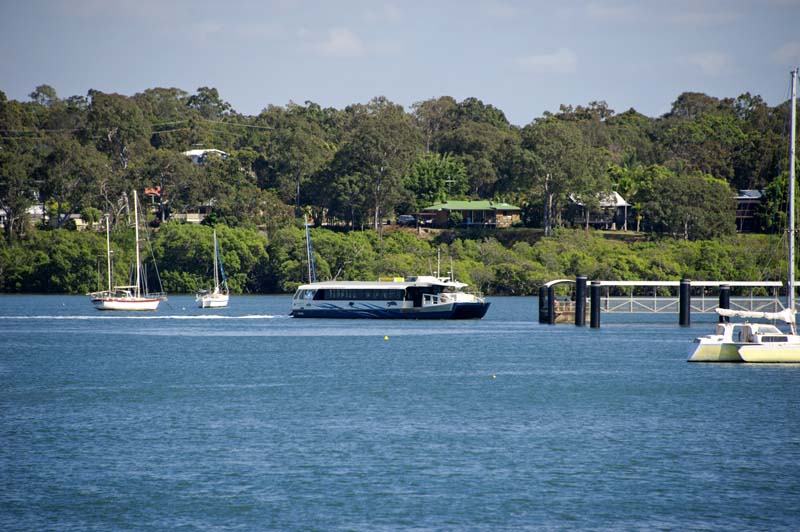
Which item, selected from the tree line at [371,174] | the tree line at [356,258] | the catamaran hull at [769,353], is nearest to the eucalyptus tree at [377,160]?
the tree line at [371,174]

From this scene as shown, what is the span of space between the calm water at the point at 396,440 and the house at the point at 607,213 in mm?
94597

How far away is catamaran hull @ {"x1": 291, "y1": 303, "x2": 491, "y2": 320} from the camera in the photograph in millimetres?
105375

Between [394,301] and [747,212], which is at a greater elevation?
[747,212]

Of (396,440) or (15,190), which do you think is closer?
(396,440)

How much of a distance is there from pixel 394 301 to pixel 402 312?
1.27 m

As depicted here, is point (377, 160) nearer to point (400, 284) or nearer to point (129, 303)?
point (129, 303)

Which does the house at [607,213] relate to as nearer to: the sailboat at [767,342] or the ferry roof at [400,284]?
the ferry roof at [400,284]

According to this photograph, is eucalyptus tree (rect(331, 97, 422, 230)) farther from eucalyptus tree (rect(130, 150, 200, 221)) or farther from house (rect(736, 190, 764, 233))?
house (rect(736, 190, 764, 233))

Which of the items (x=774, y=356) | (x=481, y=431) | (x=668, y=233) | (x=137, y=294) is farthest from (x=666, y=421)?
(x=668, y=233)

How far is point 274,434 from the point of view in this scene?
42406 millimetres

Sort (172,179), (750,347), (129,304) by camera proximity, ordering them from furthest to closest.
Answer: (172,179) < (129,304) < (750,347)

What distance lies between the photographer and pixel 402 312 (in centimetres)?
10619

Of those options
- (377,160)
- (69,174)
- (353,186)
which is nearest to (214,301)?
(353,186)

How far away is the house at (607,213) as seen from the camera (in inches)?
6727
